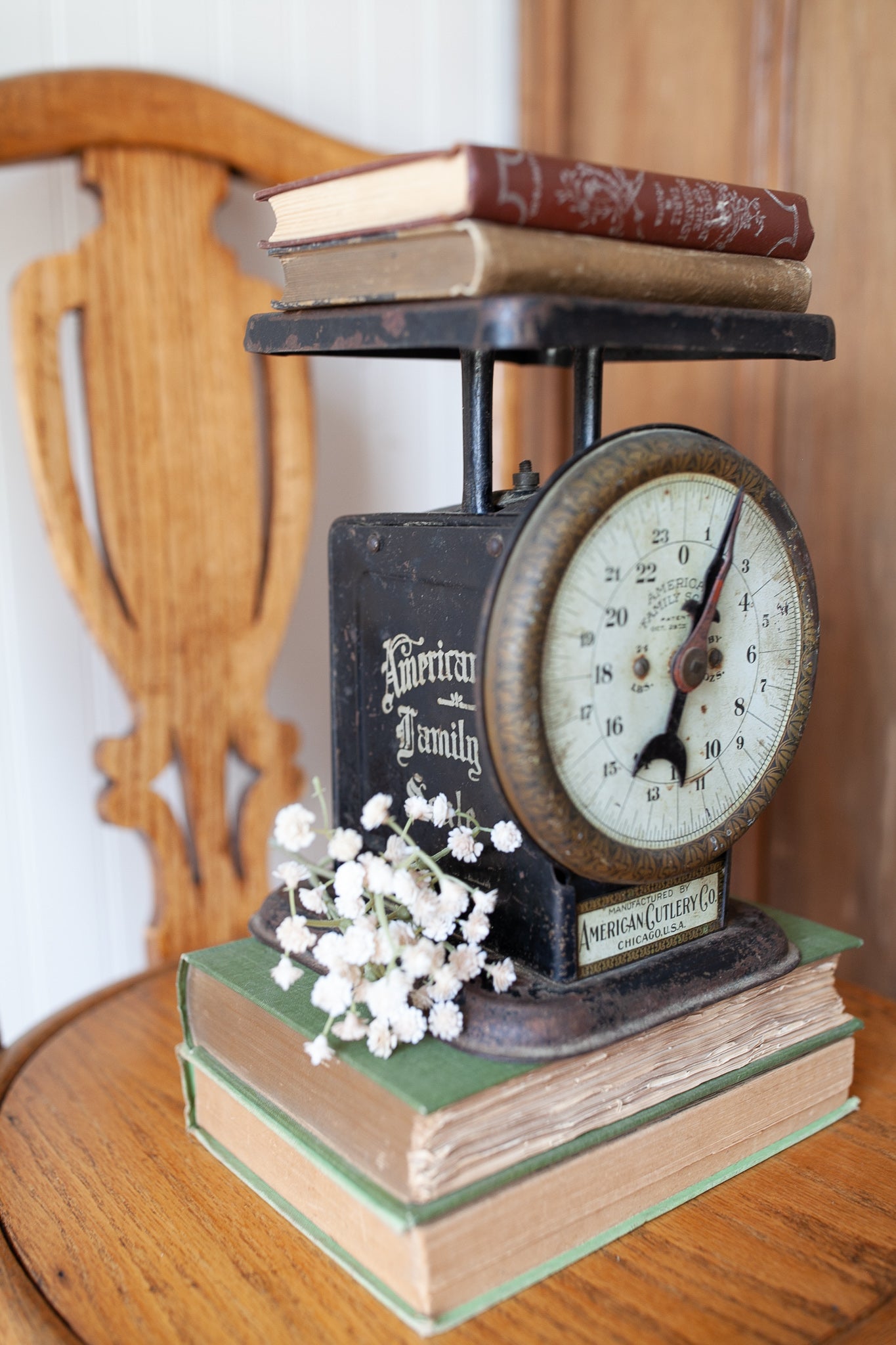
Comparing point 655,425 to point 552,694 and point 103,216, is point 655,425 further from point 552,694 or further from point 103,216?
point 103,216

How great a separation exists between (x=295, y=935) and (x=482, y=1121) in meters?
0.18

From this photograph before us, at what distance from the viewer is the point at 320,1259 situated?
0.73 metres

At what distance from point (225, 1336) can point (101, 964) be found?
0.93 m

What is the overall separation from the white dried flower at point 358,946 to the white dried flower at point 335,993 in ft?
0.04

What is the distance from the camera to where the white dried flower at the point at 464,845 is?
30.8 inches

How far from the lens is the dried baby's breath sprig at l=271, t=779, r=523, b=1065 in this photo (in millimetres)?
705

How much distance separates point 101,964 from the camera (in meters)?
1.53

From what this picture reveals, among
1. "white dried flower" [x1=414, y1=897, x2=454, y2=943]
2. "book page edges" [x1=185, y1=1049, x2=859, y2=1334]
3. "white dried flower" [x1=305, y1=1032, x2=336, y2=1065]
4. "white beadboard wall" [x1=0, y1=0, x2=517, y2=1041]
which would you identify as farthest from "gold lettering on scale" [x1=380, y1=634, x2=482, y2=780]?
Answer: "white beadboard wall" [x1=0, y1=0, x2=517, y2=1041]

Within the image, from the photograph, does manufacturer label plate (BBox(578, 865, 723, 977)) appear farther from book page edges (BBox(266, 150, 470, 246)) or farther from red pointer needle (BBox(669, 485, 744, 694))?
book page edges (BBox(266, 150, 470, 246))

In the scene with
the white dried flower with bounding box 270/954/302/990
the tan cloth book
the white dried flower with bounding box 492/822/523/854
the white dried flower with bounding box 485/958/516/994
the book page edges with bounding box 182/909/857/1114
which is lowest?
the book page edges with bounding box 182/909/857/1114

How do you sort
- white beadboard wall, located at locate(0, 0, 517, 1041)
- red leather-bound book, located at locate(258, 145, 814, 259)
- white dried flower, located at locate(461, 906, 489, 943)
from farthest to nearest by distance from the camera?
white beadboard wall, located at locate(0, 0, 517, 1041), white dried flower, located at locate(461, 906, 489, 943), red leather-bound book, located at locate(258, 145, 814, 259)

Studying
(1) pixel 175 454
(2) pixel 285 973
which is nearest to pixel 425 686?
(2) pixel 285 973

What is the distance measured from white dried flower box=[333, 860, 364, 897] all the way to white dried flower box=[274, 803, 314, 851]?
0.03 metres

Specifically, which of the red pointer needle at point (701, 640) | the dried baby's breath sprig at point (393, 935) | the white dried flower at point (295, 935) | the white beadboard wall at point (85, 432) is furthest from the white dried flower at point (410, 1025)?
the white beadboard wall at point (85, 432)
